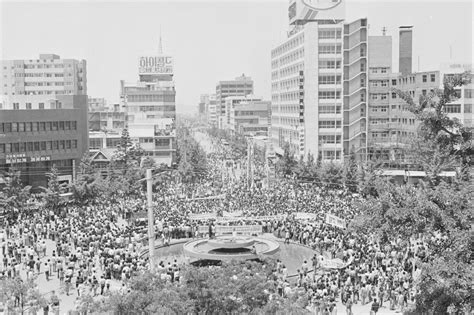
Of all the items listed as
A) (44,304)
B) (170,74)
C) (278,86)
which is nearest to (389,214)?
(44,304)

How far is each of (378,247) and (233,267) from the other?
16362 millimetres

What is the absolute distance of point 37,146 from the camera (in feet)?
187

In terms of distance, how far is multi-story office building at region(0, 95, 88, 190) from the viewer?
55.2m

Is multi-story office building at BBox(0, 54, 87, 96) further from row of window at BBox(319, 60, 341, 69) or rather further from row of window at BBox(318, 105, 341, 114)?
row of window at BBox(318, 105, 341, 114)

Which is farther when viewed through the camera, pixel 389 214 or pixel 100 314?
pixel 100 314

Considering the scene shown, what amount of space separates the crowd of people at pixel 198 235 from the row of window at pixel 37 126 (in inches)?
536

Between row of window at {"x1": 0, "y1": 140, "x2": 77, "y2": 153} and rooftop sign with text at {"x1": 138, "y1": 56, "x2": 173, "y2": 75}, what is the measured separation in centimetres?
5363

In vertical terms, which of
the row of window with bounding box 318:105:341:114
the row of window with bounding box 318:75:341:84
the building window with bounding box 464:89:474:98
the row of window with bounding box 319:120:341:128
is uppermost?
the row of window with bounding box 318:75:341:84

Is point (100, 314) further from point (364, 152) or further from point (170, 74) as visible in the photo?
point (170, 74)

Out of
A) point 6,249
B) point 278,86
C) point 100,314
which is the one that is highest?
point 278,86

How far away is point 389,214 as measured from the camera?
41.0 ft

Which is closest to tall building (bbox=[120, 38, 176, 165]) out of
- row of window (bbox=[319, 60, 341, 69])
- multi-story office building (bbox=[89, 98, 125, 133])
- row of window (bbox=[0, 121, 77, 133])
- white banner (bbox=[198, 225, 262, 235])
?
multi-story office building (bbox=[89, 98, 125, 133])

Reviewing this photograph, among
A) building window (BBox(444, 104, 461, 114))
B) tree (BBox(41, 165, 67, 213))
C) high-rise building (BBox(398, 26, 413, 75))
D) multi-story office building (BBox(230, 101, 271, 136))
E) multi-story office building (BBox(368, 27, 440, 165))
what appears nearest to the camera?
tree (BBox(41, 165, 67, 213))

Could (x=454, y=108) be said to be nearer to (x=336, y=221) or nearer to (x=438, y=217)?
(x=336, y=221)
